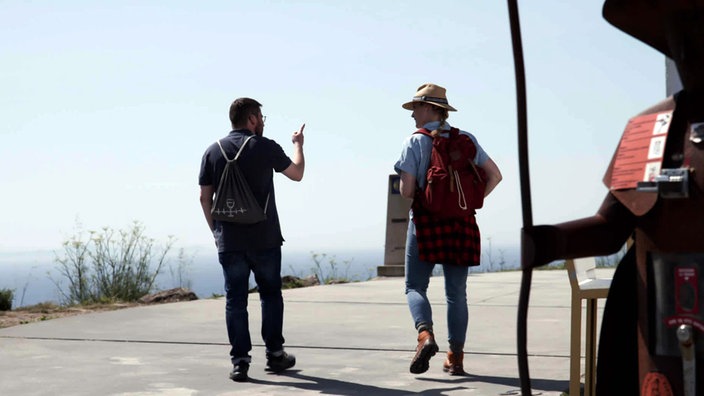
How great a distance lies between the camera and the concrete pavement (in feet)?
21.6

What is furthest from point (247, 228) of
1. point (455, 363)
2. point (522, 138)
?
point (522, 138)

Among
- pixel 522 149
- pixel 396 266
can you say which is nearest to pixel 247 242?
pixel 522 149

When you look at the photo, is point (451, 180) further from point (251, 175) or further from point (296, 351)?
point (296, 351)

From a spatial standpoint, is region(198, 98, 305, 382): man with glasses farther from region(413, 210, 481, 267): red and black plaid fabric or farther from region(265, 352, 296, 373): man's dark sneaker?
region(413, 210, 481, 267): red and black plaid fabric

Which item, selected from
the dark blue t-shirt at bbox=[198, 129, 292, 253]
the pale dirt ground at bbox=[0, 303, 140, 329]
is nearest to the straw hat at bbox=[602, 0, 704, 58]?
the dark blue t-shirt at bbox=[198, 129, 292, 253]

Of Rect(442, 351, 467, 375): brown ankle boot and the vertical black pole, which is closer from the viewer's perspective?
the vertical black pole

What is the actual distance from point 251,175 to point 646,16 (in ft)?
13.6

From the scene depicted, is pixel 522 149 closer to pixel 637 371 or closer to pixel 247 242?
pixel 637 371

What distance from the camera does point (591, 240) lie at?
2.87 metres

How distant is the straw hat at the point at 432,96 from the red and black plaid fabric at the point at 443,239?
2.18ft

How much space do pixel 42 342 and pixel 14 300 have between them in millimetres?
3892

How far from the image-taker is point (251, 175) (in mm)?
6777

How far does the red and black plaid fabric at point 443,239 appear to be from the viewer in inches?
252

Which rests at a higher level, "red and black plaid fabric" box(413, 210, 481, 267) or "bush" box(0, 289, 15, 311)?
"red and black plaid fabric" box(413, 210, 481, 267)
